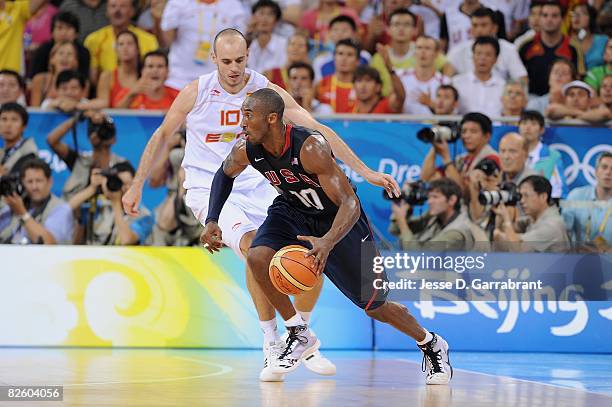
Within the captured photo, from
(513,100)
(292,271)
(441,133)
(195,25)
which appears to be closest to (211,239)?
(292,271)

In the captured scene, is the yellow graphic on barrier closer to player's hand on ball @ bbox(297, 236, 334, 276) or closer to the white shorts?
the white shorts

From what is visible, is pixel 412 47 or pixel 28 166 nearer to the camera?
pixel 28 166

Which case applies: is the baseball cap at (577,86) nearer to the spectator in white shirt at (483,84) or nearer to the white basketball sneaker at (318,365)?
the spectator in white shirt at (483,84)

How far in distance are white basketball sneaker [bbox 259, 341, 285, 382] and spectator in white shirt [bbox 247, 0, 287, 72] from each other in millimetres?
6836

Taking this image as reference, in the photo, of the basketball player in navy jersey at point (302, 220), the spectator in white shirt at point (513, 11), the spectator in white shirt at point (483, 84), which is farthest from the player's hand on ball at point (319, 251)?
the spectator in white shirt at point (513, 11)

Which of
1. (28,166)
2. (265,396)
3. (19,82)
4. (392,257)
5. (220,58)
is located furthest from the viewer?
(19,82)

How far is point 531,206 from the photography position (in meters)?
11.9

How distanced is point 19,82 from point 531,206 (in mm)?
6819

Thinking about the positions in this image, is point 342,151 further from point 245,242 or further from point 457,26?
point 457,26

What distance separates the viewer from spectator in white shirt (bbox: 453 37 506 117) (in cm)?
1380

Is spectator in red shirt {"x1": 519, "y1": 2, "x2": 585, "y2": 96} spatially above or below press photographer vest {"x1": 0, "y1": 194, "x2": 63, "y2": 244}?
above

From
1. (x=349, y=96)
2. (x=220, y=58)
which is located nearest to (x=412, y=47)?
(x=349, y=96)

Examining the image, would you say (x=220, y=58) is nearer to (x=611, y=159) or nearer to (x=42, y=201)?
(x=42, y=201)

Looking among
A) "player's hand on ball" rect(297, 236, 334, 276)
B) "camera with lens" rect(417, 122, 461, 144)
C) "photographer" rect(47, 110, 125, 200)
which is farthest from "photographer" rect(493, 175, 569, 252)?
"player's hand on ball" rect(297, 236, 334, 276)
